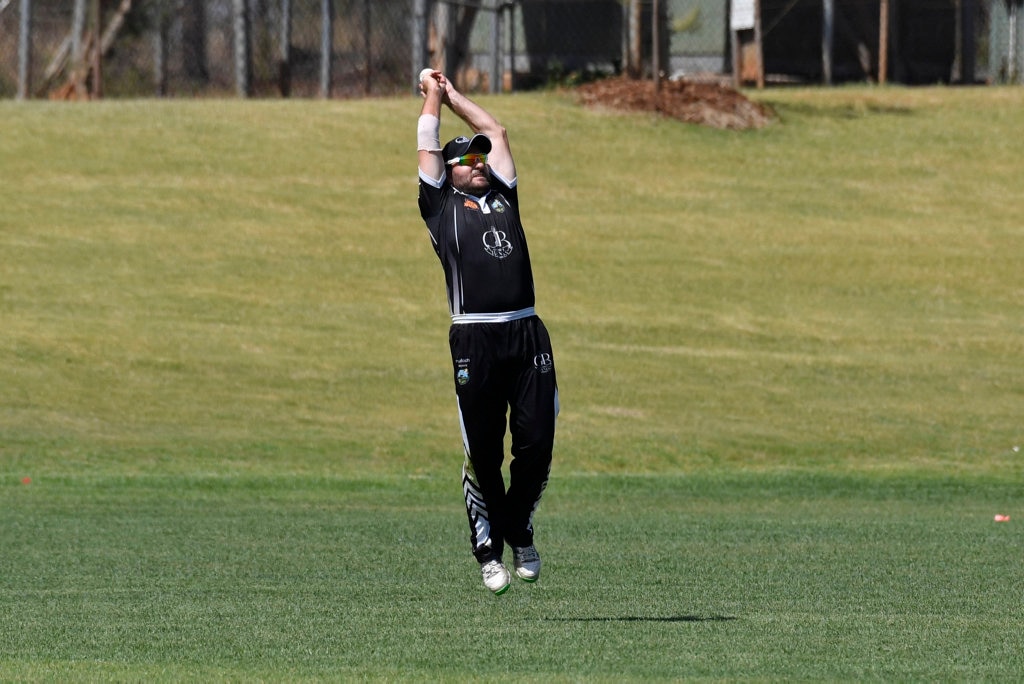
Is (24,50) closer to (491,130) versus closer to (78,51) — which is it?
(78,51)

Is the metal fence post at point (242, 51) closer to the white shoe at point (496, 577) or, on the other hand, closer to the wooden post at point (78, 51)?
the wooden post at point (78, 51)

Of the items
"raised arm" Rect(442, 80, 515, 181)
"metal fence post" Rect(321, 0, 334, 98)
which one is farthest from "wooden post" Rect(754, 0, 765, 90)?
"raised arm" Rect(442, 80, 515, 181)

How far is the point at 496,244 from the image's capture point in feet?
29.5

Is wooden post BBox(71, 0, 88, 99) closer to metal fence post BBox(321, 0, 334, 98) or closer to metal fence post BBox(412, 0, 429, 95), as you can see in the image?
metal fence post BBox(321, 0, 334, 98)

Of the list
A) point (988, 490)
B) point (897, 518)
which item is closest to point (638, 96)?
point (988, 490)

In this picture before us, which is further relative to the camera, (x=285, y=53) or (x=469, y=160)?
(x=285, y=53)

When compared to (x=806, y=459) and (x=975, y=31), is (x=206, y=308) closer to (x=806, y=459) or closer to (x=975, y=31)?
(x=806, y=459)

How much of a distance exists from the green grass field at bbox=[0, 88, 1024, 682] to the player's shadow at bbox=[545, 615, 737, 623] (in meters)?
0.05

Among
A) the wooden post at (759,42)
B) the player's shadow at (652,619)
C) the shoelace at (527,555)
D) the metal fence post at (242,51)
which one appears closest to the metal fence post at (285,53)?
the metal fence post at (242,51)

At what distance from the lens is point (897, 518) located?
15.0 m

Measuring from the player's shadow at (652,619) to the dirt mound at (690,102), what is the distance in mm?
26321

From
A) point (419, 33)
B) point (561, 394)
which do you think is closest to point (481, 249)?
point (561, 394)

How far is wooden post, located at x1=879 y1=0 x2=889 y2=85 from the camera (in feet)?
121

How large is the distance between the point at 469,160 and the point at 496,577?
2.32m
